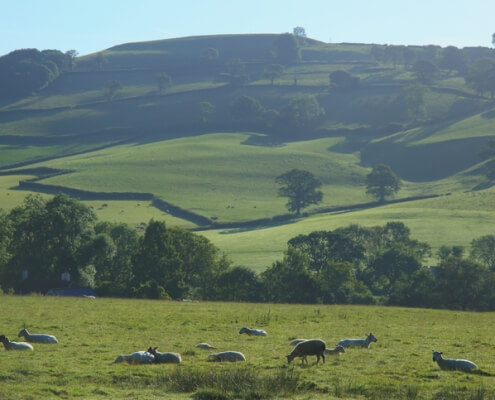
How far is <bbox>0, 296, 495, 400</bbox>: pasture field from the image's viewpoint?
64.6 feet

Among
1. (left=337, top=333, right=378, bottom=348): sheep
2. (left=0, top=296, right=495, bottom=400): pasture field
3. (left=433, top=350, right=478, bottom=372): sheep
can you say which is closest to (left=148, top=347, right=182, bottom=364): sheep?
(left=0, top=296, right=495, bottom=400): pasture field

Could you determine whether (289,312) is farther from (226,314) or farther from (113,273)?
(113,273)

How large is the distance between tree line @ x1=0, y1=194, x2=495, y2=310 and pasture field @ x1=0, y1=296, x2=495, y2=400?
72.3 ft

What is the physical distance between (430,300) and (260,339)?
124 ft

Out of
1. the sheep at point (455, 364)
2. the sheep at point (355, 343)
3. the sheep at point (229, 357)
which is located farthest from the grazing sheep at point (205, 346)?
the sheep at point (455, 364)

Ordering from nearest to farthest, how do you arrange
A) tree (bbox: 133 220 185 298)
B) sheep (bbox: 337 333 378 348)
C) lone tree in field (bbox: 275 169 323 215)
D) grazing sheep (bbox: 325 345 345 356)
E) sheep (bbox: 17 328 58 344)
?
grazing sheep (bbox: 325 345 345 356)
sheep (bbox: 17 328 58 344)
sheep (bbox: 337 333 378 348)
tree (bbox: 133 220 185 298)
lone tree in field (bbox: 275 169 323 215)

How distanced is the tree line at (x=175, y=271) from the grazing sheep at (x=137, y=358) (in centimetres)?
3776

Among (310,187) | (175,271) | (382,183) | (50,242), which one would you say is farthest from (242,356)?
(382,183)

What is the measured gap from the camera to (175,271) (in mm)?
69375

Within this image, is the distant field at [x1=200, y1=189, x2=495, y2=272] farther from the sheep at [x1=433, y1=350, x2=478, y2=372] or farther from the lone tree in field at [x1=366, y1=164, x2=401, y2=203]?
the sheep at [x1=433, y1=350, x2=478, y2=372]

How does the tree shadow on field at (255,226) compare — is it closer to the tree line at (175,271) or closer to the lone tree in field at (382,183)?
the lone tree in field at (382,183)

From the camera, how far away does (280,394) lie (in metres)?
19.3

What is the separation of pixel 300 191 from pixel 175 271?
257ft

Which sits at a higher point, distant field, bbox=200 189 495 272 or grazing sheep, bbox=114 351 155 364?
grazing sheep, bbox=114 351 155 364
